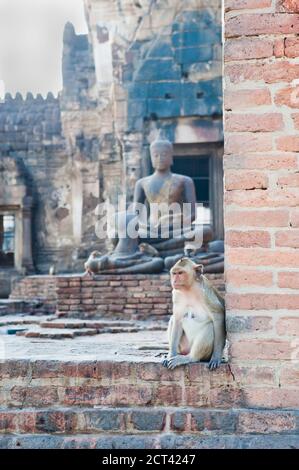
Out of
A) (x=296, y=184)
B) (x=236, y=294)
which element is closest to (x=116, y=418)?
(x=236, y=294)

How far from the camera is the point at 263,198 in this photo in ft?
12.0

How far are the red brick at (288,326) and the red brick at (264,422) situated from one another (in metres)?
0.46

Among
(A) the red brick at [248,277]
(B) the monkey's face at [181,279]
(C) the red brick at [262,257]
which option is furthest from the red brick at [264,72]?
(B) the monkey's face at [181,279]

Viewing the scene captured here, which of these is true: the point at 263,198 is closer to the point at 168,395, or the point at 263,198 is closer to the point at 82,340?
the point at 168,395

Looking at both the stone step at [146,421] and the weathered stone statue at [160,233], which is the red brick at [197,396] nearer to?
the stone step at [146,421]

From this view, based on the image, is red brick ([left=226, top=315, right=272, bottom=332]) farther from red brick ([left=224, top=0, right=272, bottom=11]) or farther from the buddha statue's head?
the buddha statue's head

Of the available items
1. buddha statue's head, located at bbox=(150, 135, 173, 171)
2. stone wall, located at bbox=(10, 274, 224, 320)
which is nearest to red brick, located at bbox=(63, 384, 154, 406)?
stone wall, located at bbox=(10, 274, 224, 320)

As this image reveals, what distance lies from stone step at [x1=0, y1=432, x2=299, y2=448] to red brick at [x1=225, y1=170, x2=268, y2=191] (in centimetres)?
143

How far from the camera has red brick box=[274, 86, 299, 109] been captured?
3682 mm

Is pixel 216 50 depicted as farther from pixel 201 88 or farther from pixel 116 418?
pixel 116 418

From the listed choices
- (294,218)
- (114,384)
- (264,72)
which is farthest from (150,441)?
(264,72)

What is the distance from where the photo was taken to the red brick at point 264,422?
3525 mm

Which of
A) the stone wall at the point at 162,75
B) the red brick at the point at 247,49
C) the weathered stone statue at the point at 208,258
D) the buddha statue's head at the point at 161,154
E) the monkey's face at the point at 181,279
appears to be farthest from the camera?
the stone wall at the point at 162,75

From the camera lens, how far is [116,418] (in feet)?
12.1
